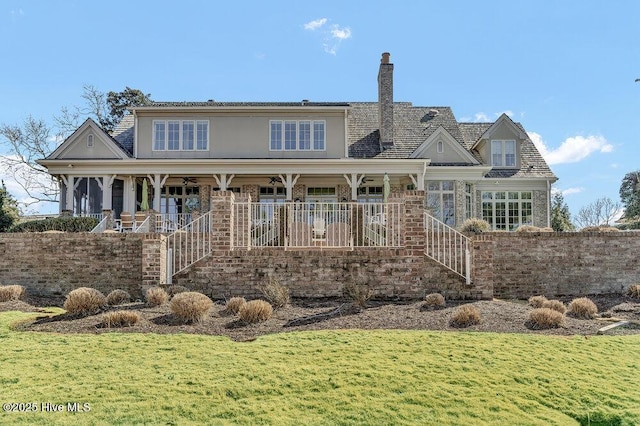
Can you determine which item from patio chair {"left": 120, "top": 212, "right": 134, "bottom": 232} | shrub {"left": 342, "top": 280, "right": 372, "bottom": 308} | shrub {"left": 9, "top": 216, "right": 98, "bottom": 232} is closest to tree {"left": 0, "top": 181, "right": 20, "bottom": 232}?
shrub {"left": 9, "top": 216, "right": 98, "bottom": 232}

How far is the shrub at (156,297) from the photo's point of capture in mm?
9953

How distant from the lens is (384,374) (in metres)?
6.45

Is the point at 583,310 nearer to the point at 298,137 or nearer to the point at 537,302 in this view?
the point at 537,302

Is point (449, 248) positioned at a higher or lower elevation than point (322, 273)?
higher

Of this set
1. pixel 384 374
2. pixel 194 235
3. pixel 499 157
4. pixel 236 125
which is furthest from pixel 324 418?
pixel 499 157

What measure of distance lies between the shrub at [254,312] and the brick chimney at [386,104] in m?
16.3

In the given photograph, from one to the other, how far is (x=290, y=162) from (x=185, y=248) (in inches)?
422

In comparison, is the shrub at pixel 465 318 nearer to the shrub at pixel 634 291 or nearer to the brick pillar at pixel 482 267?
the brick pillar at pixel 482 267

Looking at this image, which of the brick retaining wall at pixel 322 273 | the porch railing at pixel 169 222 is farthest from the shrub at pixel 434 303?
the porch railing at pixel 169 222

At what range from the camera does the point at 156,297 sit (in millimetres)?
9953

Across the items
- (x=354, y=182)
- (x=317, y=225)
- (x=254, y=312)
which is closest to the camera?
(x=254, y=312)

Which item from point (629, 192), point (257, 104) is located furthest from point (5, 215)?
point (629, 192)

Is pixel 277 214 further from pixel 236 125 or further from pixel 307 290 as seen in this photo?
pixel 236 125

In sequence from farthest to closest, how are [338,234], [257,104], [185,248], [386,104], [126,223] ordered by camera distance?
[386,104] < [257,104] < [126,223] < [338,234] < [185,248]
